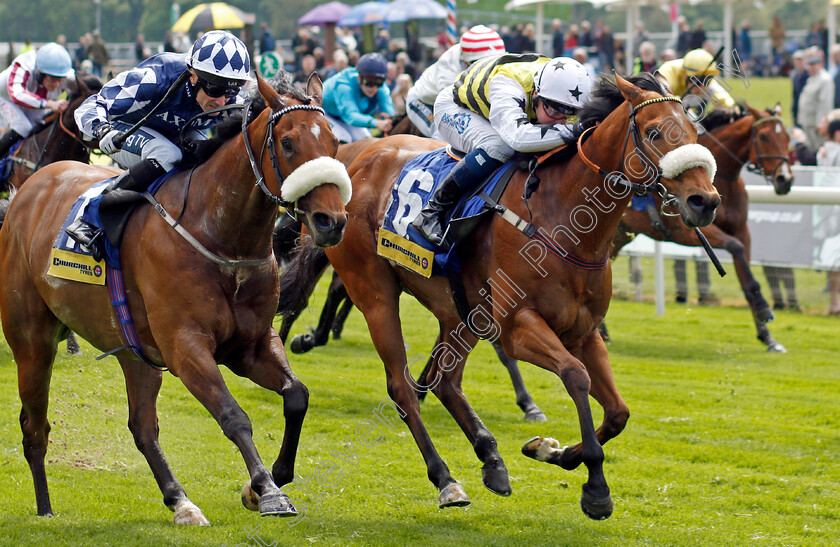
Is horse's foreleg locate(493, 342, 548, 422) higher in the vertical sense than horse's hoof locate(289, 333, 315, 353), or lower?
lower

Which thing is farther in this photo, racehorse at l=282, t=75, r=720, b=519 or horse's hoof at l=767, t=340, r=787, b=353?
horse's hoof at l=767, t=340, r=787, b=353

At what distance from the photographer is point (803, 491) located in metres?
5.80

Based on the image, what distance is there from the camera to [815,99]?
14.9 m

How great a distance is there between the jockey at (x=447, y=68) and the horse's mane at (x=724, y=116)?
3.19m

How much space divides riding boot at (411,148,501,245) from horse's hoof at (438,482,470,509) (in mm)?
1230

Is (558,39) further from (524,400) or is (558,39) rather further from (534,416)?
(534,416)

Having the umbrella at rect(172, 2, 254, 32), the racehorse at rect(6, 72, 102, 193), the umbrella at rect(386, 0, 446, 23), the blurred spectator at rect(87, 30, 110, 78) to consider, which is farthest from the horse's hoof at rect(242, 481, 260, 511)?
the umbrella at rect(386, 0, 446, 23)

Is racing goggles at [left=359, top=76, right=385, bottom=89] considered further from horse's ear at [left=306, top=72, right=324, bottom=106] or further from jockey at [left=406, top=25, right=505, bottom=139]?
horse's ear at [left=306, top=72, right=324, bottom=106]

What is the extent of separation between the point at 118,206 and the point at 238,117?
0.71 m

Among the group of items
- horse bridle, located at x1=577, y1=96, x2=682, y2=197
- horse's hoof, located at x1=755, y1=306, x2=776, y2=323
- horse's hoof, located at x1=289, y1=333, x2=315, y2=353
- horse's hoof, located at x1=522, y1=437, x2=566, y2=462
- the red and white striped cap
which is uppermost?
the red and white striped cap

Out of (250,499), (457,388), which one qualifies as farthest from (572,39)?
(250,499)

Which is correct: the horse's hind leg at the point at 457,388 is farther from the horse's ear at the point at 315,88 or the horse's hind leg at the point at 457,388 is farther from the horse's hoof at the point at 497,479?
the horse's ear at the point at 315,88

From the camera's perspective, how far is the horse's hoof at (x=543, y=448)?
5.11 meters

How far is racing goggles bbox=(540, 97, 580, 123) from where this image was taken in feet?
17.1
